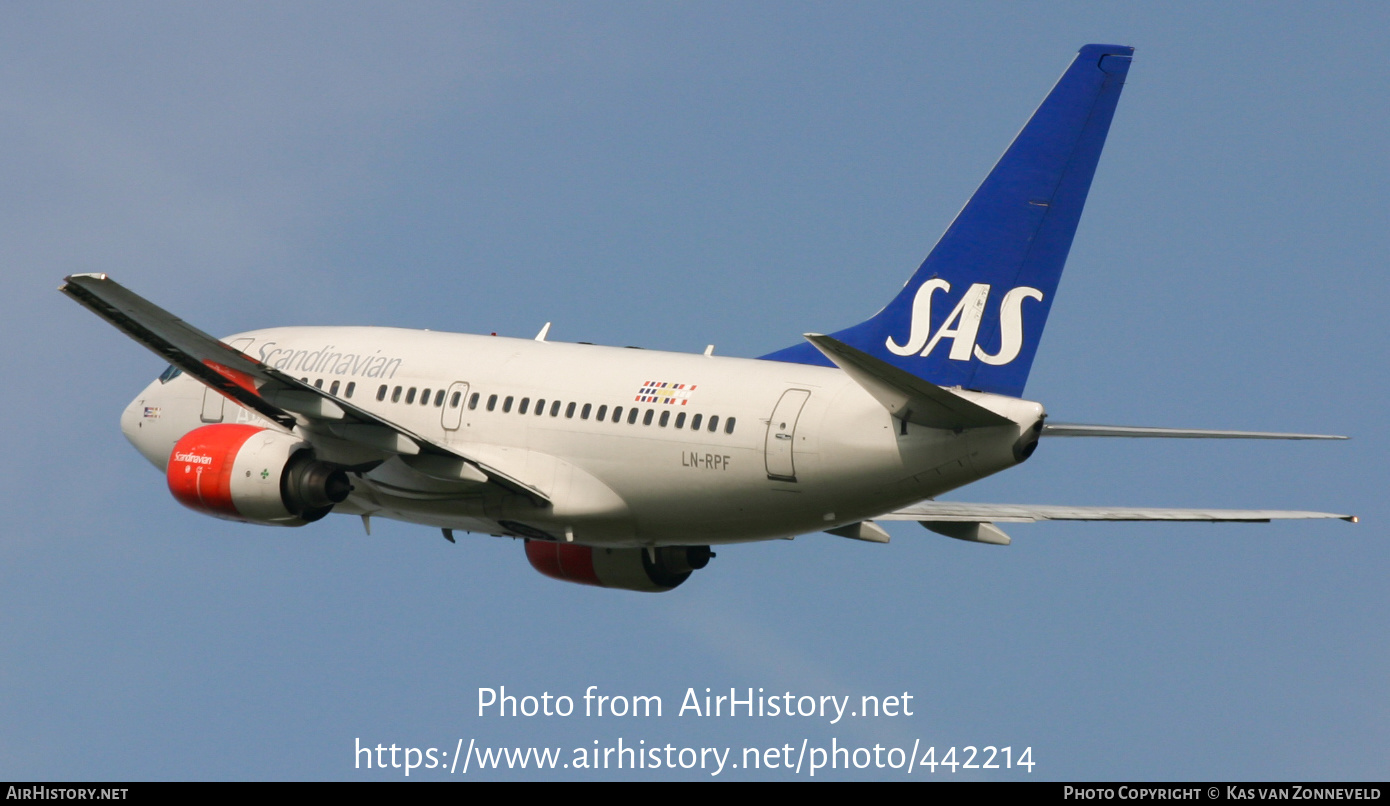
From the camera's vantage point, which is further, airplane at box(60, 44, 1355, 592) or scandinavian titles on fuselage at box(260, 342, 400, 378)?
scandinavian titles on fuselage at box(260, 342, 400, 378)

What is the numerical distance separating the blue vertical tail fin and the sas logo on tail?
18 millimetres

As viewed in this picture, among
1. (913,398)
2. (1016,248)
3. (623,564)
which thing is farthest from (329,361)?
(1016,248)

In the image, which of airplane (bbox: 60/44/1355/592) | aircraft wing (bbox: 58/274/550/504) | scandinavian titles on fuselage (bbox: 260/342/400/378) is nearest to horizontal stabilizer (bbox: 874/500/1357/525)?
airplane (bbox: 60/44/1355/592)

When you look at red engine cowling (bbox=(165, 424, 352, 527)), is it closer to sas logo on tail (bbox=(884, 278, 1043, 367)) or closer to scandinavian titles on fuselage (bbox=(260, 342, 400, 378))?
scandinavian titles on fuselage (bbox=(260, 342, 400, 378))

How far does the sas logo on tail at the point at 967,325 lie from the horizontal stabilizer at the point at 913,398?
204cm

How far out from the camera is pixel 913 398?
34938 millimetres

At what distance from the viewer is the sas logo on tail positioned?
3653 cm

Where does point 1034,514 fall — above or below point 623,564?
above

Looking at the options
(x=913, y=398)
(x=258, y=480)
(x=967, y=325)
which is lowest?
(x=258, y=480)

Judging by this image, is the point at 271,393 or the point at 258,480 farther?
the point at 258,480

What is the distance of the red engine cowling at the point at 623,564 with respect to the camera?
4375 centimetres

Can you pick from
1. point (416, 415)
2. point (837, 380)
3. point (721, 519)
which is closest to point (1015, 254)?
point (837, 380)

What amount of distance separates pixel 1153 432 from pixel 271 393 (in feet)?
52.8

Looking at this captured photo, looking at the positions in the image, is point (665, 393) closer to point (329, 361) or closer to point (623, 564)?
point (623, 564)
